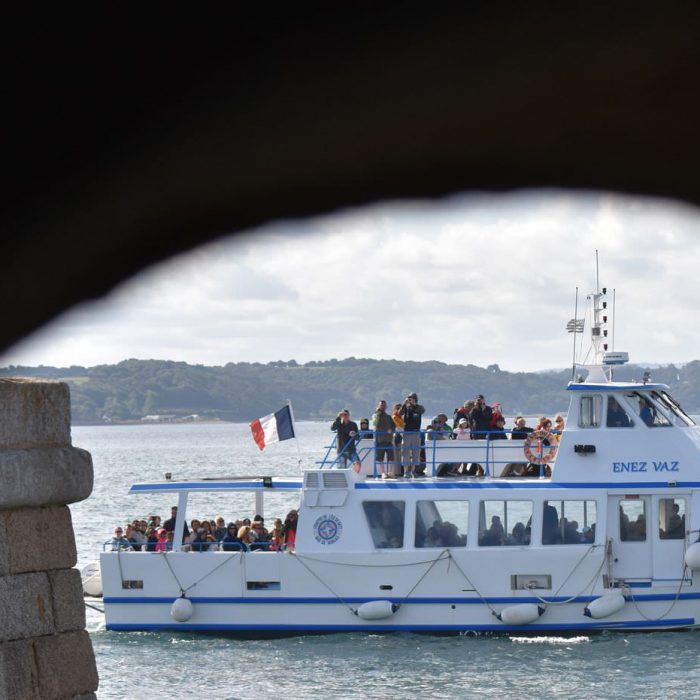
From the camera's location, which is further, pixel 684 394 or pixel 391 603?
pixel 684 394

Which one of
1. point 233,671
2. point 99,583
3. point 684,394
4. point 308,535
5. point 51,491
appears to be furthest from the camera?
point 684,394

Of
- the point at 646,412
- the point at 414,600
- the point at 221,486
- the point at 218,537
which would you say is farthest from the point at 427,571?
the point at 646,412

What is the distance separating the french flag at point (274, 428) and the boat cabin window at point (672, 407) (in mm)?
6500

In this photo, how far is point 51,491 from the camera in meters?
5.24

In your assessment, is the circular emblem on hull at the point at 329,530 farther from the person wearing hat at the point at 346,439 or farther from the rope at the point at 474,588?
the rope at the point at 474,588

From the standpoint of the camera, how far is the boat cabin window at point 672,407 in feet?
72.3

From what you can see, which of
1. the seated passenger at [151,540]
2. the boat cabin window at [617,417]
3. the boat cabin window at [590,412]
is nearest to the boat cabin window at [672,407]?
the boat cabin window at [617,417]

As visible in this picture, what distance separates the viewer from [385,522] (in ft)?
71.8

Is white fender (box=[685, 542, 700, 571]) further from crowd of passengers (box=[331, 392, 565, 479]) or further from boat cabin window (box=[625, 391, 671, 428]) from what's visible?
crowd of passengers (box=[331, 392, 565, 479])

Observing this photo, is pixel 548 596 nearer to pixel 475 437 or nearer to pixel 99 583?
pixel 475 437

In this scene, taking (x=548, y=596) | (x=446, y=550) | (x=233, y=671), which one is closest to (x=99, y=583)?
(x=233, y=671)

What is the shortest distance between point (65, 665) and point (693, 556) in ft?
55.7

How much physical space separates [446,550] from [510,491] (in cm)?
150

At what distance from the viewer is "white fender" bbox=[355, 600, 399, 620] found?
2155 centimetres
